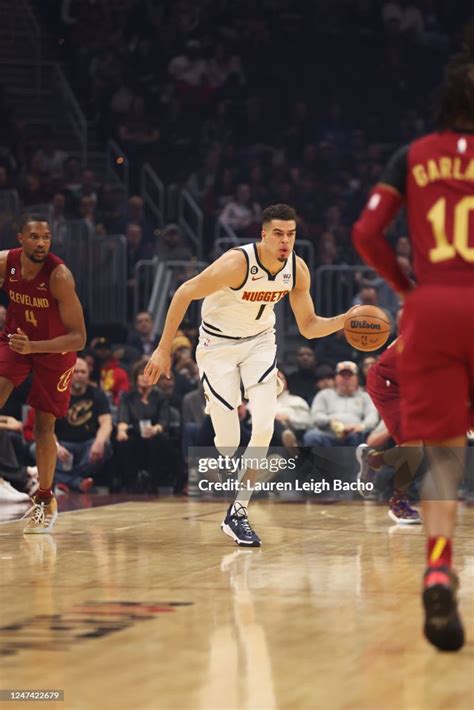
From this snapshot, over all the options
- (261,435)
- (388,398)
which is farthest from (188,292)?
(388,398)

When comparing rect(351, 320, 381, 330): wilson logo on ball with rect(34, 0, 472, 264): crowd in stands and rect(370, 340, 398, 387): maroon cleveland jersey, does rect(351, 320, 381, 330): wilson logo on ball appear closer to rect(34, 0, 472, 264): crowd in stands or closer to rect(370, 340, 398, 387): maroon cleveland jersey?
rect(370, 340, 398, 387): maroon cleveland jersey

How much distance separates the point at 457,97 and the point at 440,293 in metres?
0.63

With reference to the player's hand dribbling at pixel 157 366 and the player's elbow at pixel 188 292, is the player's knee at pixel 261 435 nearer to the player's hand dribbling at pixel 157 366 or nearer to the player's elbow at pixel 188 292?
the player's hand dribbling at pixel 157 366

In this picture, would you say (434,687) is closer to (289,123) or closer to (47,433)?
(47,433)

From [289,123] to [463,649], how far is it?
1446 cm

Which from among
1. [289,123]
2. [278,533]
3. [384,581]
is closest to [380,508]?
[278,533]

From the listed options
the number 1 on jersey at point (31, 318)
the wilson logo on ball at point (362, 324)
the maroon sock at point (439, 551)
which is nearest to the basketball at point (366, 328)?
the wilson logo on ball at point (362, 324)

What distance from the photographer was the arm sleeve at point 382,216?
3906mm

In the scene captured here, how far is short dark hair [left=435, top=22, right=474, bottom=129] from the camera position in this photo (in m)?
3.85

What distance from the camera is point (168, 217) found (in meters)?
16.1

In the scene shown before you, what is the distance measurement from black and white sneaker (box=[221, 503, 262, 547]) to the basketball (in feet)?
3.99

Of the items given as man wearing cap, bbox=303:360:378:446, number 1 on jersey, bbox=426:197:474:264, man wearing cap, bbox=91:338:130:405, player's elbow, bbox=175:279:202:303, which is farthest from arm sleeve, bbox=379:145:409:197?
man wearing cap, bbox=91:338:130:405

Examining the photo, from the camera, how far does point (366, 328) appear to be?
7180 mm

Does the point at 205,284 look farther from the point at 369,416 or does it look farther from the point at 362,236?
the point at 369,416
